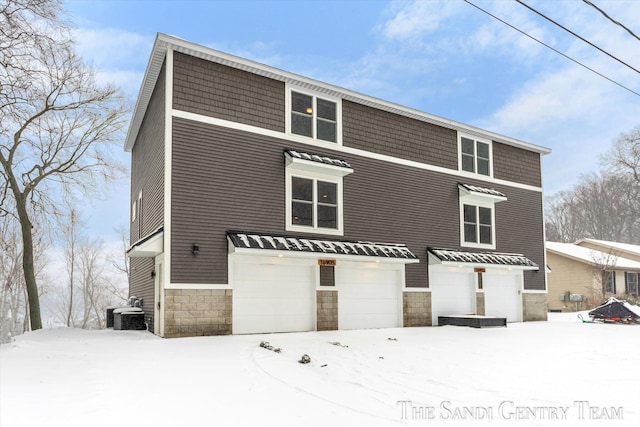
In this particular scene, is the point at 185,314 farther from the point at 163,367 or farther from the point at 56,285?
the point at 56,285

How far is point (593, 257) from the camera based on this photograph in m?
29.6

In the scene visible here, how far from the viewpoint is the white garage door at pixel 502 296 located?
18.9 metres

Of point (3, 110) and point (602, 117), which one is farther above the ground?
point (602, 117)

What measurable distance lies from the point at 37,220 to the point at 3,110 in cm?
688

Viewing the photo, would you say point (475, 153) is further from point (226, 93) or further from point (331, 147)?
point (226, 93)

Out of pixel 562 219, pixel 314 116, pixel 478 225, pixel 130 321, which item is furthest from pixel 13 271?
pixel 562 219

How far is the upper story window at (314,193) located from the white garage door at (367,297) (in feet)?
5.01

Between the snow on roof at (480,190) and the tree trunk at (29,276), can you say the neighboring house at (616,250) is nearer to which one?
the snow on roof at (480,190)

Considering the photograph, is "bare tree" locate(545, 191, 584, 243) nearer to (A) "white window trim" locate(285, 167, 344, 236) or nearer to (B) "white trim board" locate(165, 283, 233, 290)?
(A) "white window trim" locate(285, 167, 344, 236)

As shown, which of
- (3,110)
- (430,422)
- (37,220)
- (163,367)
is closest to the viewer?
(430,422)

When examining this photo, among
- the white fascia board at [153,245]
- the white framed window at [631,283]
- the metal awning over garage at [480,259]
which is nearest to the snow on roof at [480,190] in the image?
the metal awning over garage at [480,259]

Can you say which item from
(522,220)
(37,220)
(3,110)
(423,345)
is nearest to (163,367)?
(423,345)

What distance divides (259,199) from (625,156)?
4004 cm

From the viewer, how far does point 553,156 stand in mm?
106688
